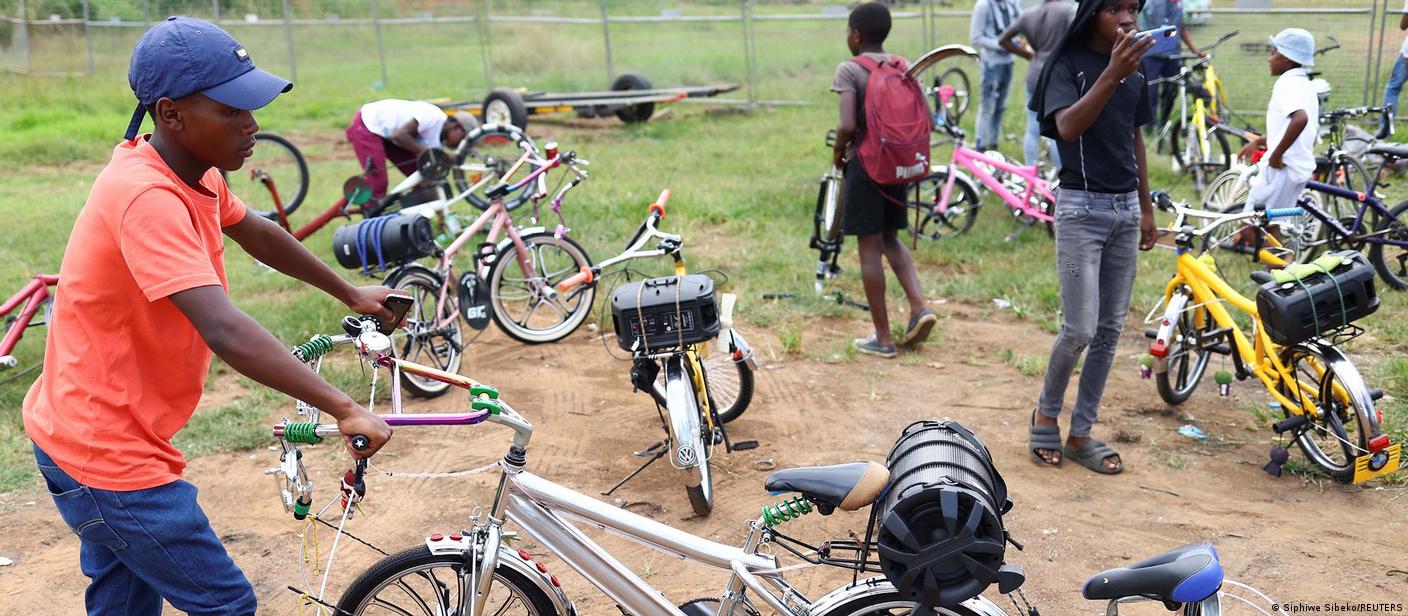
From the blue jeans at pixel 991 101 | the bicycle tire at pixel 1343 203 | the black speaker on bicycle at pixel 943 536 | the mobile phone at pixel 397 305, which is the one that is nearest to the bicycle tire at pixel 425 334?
the mobile phone at pixel 397 305

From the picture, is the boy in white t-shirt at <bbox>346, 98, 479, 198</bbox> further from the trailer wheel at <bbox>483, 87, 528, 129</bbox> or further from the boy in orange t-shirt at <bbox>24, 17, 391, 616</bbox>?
the boy in orange t-shirt at <bbox>24, 17, 391, 616</bbox>

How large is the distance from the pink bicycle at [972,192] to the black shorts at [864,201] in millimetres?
2028

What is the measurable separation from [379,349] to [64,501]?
91cm

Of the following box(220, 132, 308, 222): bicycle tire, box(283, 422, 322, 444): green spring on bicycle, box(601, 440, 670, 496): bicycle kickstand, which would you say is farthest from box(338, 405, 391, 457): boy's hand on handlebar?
box(220, 132, 308, 222): bicycle tire

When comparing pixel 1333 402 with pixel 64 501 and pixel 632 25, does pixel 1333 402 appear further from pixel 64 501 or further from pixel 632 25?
pixel 632 25

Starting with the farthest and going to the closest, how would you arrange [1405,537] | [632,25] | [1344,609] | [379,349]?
[632,25] < [1405,537] < [1344,609] < [379,349]

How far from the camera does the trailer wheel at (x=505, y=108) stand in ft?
40.3

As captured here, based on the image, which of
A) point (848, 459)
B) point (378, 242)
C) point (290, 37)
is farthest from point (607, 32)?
point (848, 459)

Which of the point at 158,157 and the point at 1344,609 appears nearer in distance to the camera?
the point at 158,157

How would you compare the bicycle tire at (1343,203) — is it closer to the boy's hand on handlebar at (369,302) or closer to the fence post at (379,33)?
the boy's hand on handlebar at (369,302)

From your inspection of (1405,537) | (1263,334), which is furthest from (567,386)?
(1405,537)

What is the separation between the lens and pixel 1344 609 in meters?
3.86

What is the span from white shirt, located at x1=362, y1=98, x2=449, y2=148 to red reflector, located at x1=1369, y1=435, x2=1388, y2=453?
256 inches

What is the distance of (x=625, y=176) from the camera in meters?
11.4
